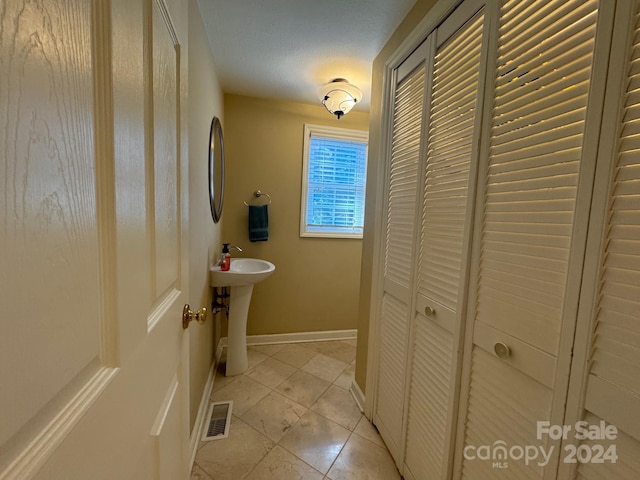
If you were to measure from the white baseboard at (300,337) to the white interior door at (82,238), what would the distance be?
7.08ft

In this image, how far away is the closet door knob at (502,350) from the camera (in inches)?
32.1

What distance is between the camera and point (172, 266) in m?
0.74

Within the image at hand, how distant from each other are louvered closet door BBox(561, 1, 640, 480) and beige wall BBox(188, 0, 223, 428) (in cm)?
141

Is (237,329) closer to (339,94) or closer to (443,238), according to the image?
(443,238)

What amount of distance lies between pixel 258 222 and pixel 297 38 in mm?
1442

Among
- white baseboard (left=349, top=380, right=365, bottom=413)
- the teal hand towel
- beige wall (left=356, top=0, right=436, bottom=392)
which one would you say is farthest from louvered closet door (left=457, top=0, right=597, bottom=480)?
Result: the teal hand towel

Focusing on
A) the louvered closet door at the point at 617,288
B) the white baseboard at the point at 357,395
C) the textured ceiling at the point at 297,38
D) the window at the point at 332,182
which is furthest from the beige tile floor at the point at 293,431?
the textured ceiling at the point at 297,38

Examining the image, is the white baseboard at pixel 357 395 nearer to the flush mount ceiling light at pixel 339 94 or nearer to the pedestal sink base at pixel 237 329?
the pedestal sink base at pixel 237 329

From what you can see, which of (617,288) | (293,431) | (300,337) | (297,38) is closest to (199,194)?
(297,38)

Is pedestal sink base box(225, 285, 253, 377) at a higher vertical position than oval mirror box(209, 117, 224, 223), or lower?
lower

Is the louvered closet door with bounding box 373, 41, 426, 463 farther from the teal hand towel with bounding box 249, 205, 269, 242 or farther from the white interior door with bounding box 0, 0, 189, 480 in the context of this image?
the teal hand towel with bounding box 249, 205, 269, 242

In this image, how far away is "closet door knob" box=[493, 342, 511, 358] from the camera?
2.68 ft

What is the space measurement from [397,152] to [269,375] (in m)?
1.90

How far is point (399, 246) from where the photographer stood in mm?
1474
